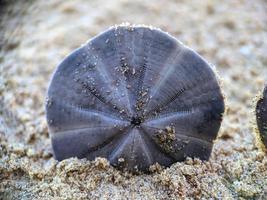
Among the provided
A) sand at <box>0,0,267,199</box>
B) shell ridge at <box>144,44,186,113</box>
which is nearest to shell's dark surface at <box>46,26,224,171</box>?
shell ridge at <box>144,44,186,113</box>

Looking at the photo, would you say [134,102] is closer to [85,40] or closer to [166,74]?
[166,74]

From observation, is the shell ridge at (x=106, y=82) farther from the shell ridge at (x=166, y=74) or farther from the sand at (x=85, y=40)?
the sand at (x=85, y=40)

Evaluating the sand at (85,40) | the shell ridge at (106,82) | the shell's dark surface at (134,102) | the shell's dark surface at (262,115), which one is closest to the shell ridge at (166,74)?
the shell's dark surface at (134,102)

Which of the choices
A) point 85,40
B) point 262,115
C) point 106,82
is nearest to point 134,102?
point 106,82

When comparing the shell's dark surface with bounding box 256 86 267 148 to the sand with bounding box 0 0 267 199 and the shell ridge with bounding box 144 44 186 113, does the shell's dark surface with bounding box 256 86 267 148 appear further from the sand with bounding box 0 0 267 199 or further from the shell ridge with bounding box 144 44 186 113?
the shell ridge with bounding box 144 44 186 113

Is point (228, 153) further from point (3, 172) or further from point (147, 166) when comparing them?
point (3, 172)
